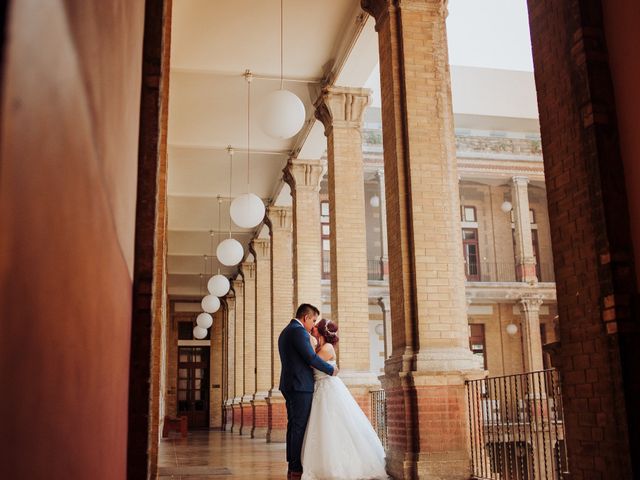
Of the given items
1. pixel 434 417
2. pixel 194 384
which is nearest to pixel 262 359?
pixel 434 417

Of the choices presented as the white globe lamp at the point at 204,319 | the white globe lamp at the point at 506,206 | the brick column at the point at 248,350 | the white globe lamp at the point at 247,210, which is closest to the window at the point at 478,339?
the white globe lamp at the point at 506,206

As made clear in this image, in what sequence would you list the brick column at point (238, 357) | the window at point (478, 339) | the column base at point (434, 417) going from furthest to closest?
1. the window at point (478, 339)
2. the brick column at point (238, 357)
3. the column base at point (434, 417)

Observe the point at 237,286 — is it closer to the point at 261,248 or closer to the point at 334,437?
the point at 261,248

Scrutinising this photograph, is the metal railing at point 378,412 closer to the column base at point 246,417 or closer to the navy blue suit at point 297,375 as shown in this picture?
the navy blue suit at point 297,375

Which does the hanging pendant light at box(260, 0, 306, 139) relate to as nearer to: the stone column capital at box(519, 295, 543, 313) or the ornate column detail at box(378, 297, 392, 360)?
the ornate column detail at box(378, 297, 392, 360)

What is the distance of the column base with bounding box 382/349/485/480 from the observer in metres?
6.86

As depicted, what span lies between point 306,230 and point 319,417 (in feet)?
27.8

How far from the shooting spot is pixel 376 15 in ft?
28.4

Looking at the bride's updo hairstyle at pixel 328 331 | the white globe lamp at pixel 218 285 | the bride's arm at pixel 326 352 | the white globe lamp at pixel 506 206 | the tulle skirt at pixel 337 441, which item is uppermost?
the white globe lamp at pixel 506 206

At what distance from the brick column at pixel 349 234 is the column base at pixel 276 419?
547 cm

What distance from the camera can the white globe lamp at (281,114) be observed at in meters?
7.82

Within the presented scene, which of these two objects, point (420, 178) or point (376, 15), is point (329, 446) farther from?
point (376, 15)

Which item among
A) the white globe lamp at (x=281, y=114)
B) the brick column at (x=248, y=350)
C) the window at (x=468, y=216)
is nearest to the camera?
the white globe lamp at (x=281, y=114)

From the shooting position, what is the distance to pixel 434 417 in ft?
22.7
